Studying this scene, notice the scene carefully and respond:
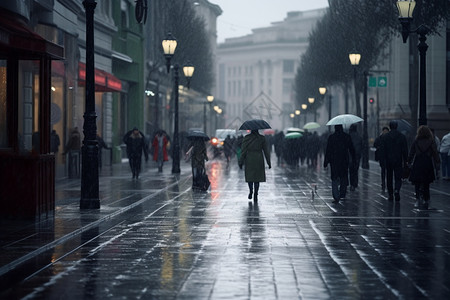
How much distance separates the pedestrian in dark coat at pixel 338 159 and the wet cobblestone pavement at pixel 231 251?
0.45 m

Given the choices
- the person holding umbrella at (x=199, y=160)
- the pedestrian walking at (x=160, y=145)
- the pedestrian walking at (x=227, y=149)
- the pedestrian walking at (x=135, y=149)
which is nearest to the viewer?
the person holding umbrella at (x=199, y=160)

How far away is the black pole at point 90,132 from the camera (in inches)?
680

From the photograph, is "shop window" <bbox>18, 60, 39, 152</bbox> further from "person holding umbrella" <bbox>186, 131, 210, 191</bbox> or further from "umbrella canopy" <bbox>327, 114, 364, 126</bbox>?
"umbrella canopy" <bbox>327, 114, 364, 126</bbox>

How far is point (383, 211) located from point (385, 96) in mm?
40991

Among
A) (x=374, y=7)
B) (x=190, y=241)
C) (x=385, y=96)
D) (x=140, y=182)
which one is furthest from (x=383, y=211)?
(x=385, y=96)

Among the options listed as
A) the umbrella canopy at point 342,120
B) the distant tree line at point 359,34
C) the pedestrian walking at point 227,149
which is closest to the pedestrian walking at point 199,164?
the umbrella canopy at point 342,120

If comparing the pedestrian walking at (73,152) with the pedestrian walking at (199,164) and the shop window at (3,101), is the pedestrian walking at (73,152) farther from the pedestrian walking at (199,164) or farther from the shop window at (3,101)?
the shop window at (3,101)

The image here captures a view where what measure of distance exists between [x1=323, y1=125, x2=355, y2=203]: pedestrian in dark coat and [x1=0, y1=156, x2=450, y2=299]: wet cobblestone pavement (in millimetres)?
446

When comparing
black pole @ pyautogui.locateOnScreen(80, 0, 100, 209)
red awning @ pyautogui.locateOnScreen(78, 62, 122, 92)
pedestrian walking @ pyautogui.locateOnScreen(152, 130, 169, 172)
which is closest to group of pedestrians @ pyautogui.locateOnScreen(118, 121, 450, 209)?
black pole @ pyautogui.locateOnScreen(80, 0, 100, 209)

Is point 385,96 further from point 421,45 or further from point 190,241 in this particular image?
point 190,241

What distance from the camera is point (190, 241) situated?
12711 millimetres

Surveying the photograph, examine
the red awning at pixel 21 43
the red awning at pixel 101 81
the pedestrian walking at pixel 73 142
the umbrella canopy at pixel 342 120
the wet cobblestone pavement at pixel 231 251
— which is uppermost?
the red awning at pixel 101 81

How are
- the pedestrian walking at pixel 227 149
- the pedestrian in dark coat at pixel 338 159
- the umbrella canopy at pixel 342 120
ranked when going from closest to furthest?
1. the pedestrian in dark coat at pixel 338 159
2. the umbrella canopy at pixel 342 120
3. the pedestrian walking at pixel 227 149

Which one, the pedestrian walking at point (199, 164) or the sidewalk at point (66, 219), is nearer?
the sidewalk at point (66, 219)
